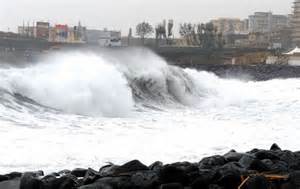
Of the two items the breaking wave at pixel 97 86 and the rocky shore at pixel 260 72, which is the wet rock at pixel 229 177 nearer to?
the breaking wave at pixel 97 86

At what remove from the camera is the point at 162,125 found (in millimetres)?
14320

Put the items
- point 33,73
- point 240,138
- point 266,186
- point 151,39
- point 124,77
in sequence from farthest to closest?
point 151,39 < point 124,77 < point 33,73 < point 240,138 < point 266,186

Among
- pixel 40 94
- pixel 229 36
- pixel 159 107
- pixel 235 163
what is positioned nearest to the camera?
pixel 235 163

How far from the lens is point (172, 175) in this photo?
6.68m

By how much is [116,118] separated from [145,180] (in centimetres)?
946

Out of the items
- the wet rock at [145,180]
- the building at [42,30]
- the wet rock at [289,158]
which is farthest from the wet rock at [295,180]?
the building at [42,30]

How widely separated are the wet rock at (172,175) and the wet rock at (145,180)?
0.32ft

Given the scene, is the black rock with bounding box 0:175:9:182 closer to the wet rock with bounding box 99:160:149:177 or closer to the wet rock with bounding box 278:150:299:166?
the wet rock with bounding box 99:160:149:177

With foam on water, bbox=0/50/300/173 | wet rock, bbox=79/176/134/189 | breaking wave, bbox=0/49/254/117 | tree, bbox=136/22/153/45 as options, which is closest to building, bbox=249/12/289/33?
tree, bbox=136/22/153/45

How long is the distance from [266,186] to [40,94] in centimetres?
1291

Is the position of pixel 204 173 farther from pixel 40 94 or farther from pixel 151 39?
pixel 151 39

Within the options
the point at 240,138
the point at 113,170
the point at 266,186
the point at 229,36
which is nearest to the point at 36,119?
the point at 240,138

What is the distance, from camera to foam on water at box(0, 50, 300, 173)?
31.5ft

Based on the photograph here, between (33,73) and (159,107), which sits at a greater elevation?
(33,73)
